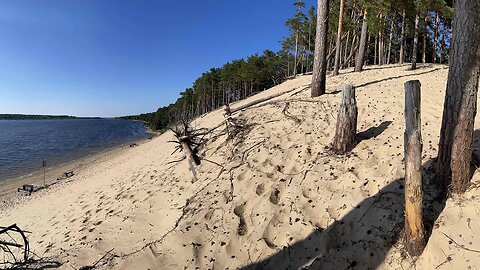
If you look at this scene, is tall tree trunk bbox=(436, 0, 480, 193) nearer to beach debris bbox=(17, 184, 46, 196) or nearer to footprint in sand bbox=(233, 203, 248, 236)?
footprint in sand bbox=(233, 203, 248, 236)

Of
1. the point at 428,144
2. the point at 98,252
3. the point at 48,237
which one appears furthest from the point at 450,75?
the point at 48,237

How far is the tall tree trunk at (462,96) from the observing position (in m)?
3.58

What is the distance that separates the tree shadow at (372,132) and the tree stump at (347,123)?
316mm

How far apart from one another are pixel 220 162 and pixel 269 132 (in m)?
1.41

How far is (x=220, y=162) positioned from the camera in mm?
7020

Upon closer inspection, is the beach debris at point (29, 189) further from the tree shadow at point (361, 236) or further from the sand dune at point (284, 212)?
the tree shadow at point (361, 236)

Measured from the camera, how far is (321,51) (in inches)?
374

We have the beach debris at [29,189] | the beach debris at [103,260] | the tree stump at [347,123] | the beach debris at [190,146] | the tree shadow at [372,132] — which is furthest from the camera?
the beach debris at [29,189]

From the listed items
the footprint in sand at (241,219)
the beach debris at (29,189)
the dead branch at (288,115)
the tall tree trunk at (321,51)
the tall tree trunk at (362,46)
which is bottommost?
the beach debris at (29,189)

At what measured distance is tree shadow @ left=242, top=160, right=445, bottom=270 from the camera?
3582mm

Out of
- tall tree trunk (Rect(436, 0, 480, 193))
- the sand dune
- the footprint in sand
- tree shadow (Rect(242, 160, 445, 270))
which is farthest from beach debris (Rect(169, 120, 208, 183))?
tall tree trunk (Rect(436, 0, 480, 193))

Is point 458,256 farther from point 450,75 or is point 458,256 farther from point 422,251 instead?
point 450,75

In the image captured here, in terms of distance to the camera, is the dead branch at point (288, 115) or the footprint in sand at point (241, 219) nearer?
the footprint in sand at point (241, 219)

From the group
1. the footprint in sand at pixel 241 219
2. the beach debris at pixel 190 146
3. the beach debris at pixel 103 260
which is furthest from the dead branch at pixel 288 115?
the beach debris at pixel 103 260
